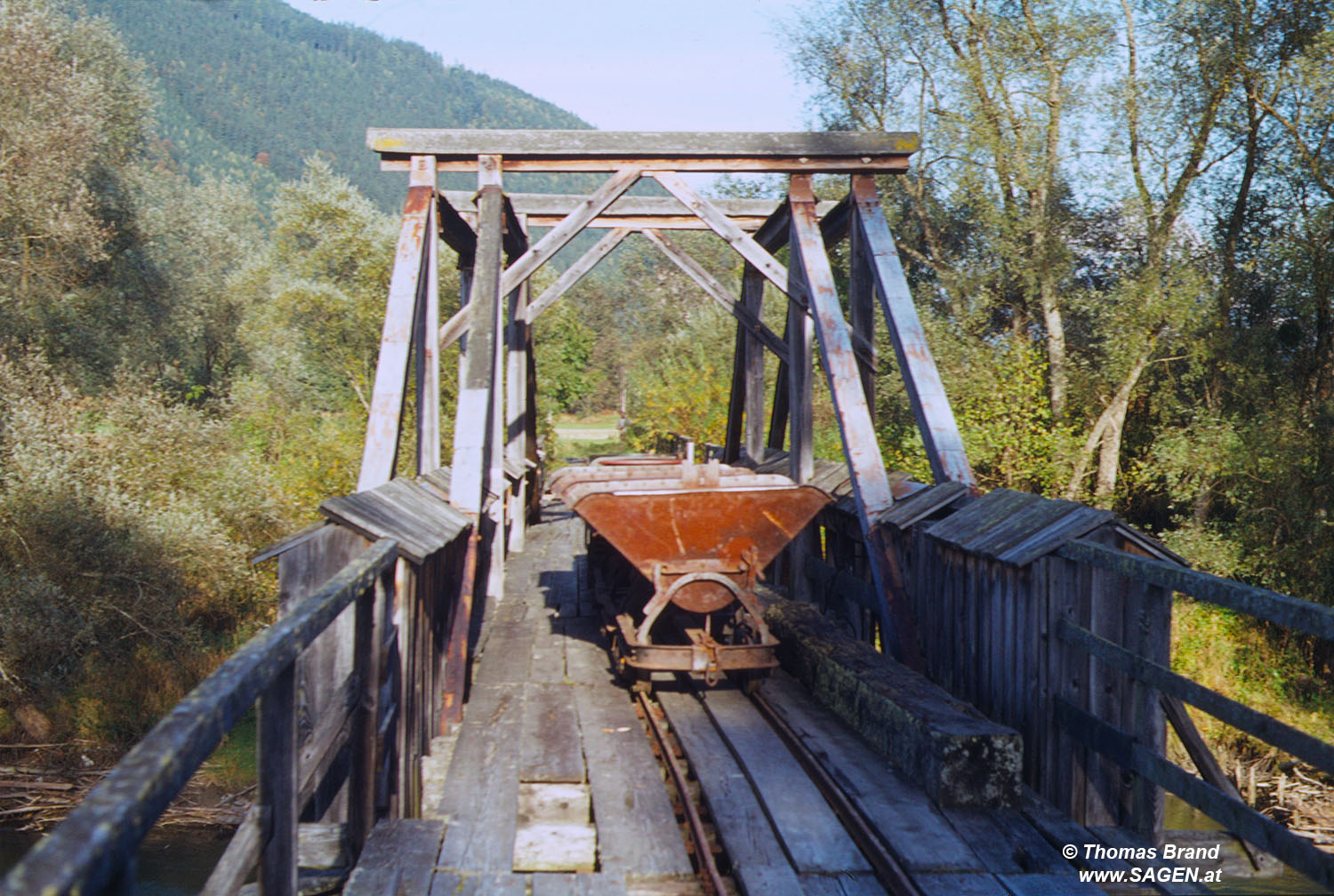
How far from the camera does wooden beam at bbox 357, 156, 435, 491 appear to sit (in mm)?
6887

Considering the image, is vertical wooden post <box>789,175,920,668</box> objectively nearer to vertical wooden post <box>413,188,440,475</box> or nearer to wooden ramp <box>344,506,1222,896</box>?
wooden ramp <box>344,506,1222,896</box>

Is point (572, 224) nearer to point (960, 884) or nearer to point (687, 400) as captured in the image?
point (960, 884)

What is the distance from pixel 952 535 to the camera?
5.85 metres

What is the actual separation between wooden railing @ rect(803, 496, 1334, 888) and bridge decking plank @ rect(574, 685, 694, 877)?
1803mm

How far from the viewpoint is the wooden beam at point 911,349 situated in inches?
279

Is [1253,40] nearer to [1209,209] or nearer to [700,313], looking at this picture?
[1209,209]

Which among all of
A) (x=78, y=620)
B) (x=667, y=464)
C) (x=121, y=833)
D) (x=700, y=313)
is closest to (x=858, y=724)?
(x=667, y=464)

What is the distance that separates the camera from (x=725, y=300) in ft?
36.7

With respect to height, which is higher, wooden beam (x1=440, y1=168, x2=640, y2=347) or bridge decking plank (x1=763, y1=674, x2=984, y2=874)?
→ wooden beam (x1=440, y1=168, x2=640, y2=347)

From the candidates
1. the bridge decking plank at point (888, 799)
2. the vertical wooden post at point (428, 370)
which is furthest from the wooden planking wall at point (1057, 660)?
the vertical wooden post at point (428, 370)

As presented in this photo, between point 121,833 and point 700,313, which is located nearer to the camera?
point 121,833

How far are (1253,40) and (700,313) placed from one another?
721 inches

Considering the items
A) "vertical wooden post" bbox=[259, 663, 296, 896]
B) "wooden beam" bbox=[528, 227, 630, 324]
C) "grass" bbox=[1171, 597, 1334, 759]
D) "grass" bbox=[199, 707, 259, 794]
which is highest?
"wooden beam" bbox=[528, 227, 630, 324]

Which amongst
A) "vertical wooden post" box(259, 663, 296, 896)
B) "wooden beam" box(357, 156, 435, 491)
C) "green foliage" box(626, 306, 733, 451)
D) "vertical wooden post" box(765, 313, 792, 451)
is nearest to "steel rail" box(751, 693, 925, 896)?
"vertical wooden post" box(259, 663, 296, 896)
